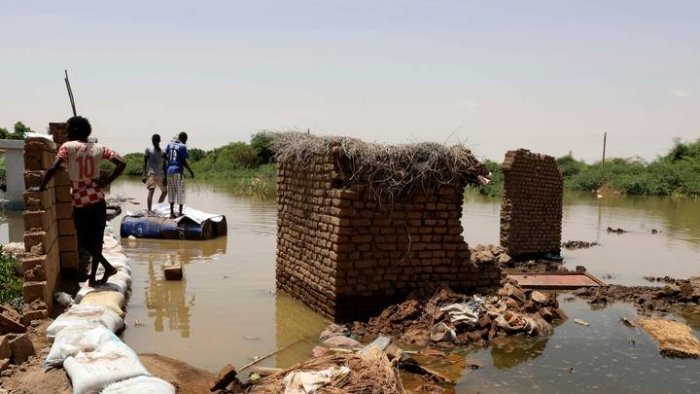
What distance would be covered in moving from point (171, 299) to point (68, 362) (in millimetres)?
3613

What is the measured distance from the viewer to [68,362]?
3.94m

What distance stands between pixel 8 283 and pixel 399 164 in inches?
177

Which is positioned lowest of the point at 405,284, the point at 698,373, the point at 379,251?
the point at 698,373

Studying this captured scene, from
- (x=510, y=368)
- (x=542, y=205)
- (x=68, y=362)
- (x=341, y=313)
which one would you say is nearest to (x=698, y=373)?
(x=510, y=368)

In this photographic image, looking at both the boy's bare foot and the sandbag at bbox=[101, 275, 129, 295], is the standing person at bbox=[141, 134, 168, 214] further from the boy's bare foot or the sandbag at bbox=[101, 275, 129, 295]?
the boy's bare foot

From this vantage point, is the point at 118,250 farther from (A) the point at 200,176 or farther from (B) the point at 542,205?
(A) the point at 200,176

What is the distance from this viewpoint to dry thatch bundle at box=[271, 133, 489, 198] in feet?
21.8

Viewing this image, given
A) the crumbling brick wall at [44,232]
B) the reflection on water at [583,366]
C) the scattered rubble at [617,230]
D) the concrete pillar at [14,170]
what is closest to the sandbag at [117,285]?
the crumbling brick wall at [44,232]

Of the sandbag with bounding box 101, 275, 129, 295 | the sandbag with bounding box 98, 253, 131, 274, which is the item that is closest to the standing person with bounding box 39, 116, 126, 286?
the sandbag with bounding box 101, 275, 129, 295

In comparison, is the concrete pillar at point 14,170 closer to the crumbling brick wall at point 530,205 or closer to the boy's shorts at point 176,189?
the boy's shorts at point 176,189

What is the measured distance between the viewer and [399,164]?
6.77 meters

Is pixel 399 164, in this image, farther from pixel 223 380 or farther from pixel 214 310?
pixel 223 380

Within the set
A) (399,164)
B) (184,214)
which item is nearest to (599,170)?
(184,214)

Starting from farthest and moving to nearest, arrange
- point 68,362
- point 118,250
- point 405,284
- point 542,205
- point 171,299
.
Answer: point 542,205
point 118,250
point 171,299
point 405,284
point 68,362
